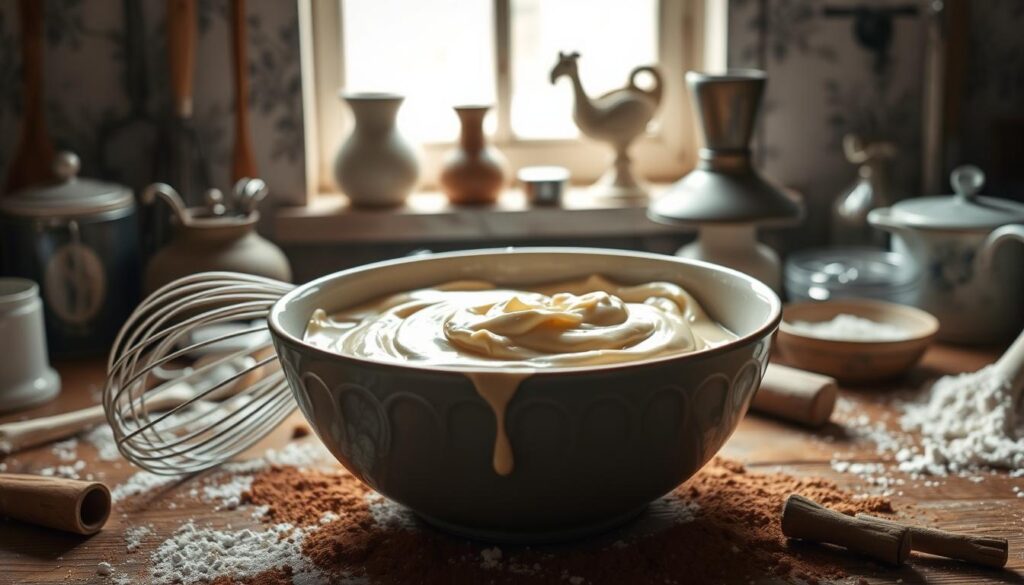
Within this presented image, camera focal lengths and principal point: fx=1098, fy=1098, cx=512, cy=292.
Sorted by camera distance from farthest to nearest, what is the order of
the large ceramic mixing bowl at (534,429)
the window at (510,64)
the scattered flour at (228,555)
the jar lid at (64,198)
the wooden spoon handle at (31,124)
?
the window at (510,64)
the wooden spoon handle at (31,124)
the jar lid at (64,198)
the scattered flour at (228,555)
the large ceramic mixing bowl at (534,429)

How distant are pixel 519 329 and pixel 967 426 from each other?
52 centimetres

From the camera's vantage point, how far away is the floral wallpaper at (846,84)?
1.56 meters

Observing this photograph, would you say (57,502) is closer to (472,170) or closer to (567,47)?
(472,170)

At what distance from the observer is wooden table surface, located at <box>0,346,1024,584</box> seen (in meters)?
0.82

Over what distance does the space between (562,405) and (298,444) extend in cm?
46

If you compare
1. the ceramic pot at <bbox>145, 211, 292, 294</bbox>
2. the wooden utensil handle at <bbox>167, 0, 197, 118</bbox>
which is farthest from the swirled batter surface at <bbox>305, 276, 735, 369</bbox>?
the wooden utensil handle at <bbox>167, 0, 197, 118</bbox>

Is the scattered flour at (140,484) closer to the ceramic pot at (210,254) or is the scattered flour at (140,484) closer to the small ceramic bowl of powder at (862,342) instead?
the ceramic pot at (210,254)

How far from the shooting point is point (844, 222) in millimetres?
1561

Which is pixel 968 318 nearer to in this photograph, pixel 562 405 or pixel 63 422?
pixel 562 405

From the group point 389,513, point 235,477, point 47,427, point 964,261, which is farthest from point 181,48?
point 964,261

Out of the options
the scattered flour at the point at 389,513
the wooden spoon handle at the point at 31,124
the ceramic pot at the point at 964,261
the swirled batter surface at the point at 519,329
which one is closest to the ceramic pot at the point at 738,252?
the ceramic pot at the point at 964,261

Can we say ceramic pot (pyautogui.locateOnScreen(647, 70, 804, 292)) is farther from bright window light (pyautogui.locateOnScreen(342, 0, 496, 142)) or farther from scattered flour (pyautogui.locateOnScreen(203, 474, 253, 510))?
scattered flour (pyautogui.locateOnScreen(203, 474, 253, 510))

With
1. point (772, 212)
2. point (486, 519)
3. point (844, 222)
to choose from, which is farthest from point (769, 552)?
point (844, 222)

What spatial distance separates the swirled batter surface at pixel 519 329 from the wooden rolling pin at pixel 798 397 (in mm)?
216
